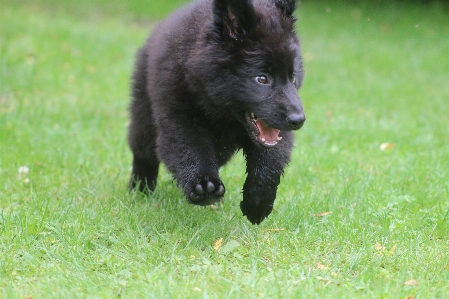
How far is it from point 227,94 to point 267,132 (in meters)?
0.39

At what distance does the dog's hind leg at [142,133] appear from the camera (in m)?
4.92

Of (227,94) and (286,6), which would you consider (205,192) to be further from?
(286,6)

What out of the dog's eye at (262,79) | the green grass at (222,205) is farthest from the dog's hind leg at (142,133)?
the dog's eye at (262,79)

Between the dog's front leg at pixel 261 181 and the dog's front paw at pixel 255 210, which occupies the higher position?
the dog's front leg at pixel 261 181

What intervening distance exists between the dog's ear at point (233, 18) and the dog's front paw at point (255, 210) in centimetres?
113

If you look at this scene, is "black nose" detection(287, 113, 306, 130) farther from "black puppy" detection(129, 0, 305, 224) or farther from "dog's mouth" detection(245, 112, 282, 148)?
"dog's mouth" detection(245, 112, 282, 148)

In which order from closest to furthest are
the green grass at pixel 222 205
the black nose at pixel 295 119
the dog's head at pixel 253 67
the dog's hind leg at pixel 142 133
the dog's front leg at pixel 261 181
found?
the green grass at pixel 222 205, the black nose at pixel 295 119, the dog's head at pixel 253 67, the dog's front leg at pixel 261 181, the dog's hind leg at pixel 142 133

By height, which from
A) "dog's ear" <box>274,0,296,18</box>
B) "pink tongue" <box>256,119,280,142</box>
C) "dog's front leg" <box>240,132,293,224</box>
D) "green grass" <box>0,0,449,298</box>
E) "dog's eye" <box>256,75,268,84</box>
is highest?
"dog's ear" <box>274,0,296,18</box>

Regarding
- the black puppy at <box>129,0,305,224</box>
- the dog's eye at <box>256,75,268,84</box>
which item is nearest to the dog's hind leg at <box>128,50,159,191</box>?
the black puppy at <box>129,0,305,224</box>

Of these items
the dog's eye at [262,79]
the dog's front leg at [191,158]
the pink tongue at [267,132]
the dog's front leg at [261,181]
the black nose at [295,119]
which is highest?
the dog's eye at [262,79]

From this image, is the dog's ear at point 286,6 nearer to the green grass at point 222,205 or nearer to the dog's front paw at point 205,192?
the dog's front paw at point 205,192

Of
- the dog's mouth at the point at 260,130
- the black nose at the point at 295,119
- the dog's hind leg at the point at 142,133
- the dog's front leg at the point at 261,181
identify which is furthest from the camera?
the dog's hind leg at the point at 142,133

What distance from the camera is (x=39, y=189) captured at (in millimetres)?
5273

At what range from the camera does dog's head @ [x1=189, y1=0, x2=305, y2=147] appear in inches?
150
